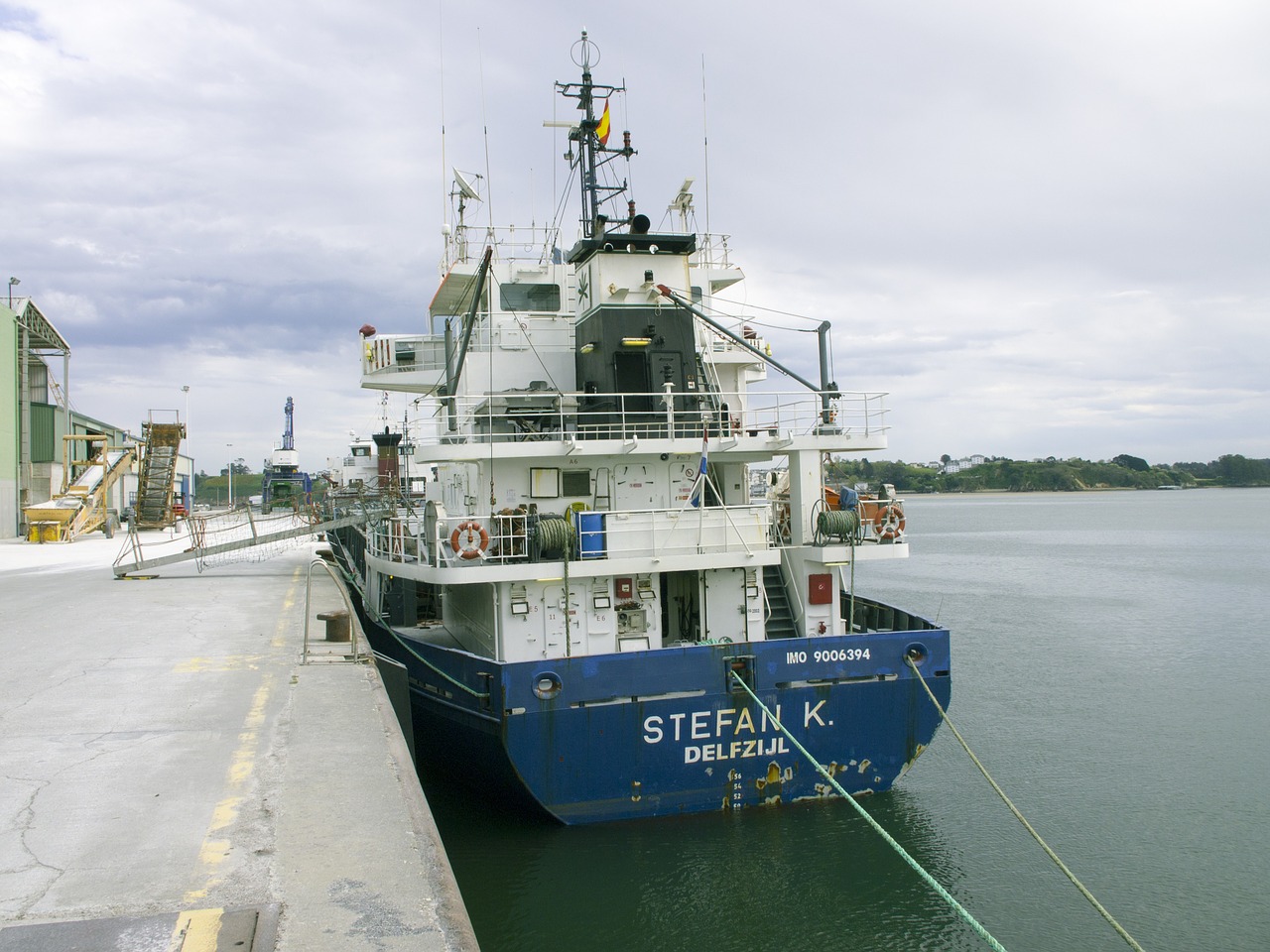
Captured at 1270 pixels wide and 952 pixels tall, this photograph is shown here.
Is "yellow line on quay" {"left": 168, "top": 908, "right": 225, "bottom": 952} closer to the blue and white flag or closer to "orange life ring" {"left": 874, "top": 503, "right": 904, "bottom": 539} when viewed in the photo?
the blue and white flag

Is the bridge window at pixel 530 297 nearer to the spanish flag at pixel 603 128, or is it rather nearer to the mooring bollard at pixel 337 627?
the spanish flag at pixel 603 128

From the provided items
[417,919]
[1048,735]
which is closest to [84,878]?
[417,919]

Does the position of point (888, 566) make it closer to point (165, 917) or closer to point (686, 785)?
point (686, 785)

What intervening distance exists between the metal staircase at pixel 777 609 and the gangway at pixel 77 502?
34.4 metres

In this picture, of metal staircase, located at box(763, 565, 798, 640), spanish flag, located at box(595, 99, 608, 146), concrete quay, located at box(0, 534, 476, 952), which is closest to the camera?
concrete quay, located at box(0, 534, 476, 952)

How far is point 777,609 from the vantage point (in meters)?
12.9

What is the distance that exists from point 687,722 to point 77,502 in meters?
37.1

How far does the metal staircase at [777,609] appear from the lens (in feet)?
41.7

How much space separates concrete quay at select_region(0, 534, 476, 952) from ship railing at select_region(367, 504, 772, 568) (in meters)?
1.96

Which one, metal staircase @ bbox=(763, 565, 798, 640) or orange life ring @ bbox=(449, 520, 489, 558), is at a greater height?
orange life ring @ bbox=(449, 520, 489, 558)

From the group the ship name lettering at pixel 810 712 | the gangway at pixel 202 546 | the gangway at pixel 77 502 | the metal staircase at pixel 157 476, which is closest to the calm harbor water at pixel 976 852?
the ship name lettering at pixel 810 712

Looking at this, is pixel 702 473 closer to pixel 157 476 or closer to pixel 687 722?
pixel 687 722

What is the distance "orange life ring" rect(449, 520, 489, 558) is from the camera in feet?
36.3

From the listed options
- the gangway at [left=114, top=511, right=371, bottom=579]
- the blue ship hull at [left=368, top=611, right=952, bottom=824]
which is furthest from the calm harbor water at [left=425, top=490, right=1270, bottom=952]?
the gangway at [left=114, top=511, right=371, bottom=579]
